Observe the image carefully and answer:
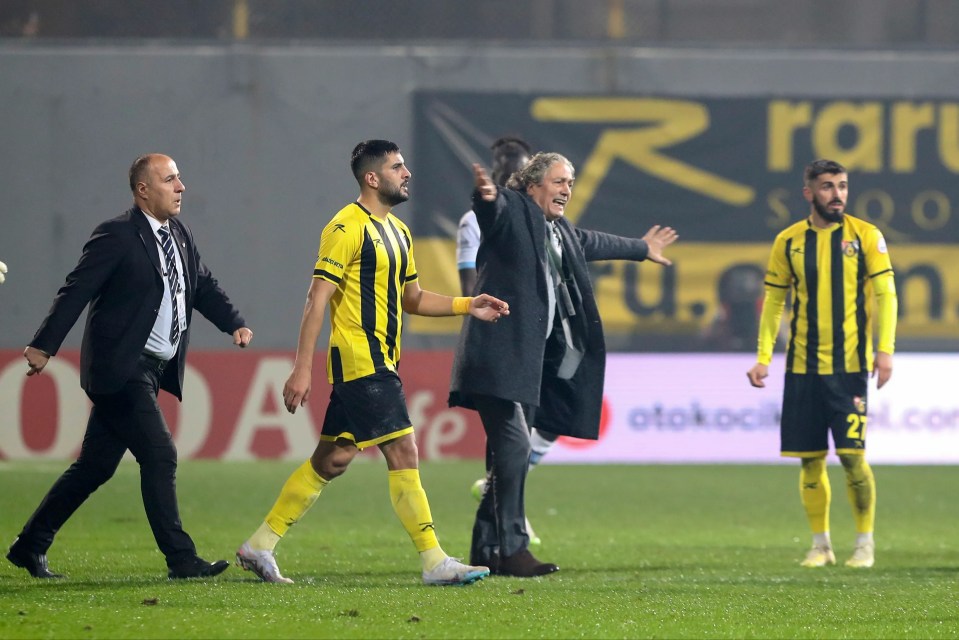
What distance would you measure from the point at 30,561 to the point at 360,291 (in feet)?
5.57

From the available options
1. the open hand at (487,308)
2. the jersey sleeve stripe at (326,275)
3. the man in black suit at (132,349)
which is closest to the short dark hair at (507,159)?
the open hand at (487,308)

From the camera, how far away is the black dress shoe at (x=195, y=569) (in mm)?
5910

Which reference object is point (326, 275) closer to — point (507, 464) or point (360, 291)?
point (360, 291)

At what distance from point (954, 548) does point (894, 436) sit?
632 cm

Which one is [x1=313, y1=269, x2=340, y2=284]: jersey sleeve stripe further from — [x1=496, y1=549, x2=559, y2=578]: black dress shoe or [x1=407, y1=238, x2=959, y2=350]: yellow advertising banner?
[x1=407, y1=238, x2=959, y2=350]: yellow advertising banner

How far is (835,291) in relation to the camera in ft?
24.4

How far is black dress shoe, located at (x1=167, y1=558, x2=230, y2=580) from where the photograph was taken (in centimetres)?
591

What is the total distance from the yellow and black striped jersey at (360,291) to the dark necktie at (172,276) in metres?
0.68

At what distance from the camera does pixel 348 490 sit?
11.1m

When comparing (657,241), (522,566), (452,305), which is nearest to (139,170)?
(452,305)

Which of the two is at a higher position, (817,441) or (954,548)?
(817,441)

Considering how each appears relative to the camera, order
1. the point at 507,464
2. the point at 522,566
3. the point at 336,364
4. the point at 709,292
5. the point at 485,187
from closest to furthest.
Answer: the point at 336,364, the point at 485,187, the point at 522,566, the point at 507,464, the point at 709,292

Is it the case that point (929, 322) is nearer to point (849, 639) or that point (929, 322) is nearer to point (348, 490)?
point (348, 490)

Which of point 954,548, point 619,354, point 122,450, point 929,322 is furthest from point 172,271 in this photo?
point 929,322
